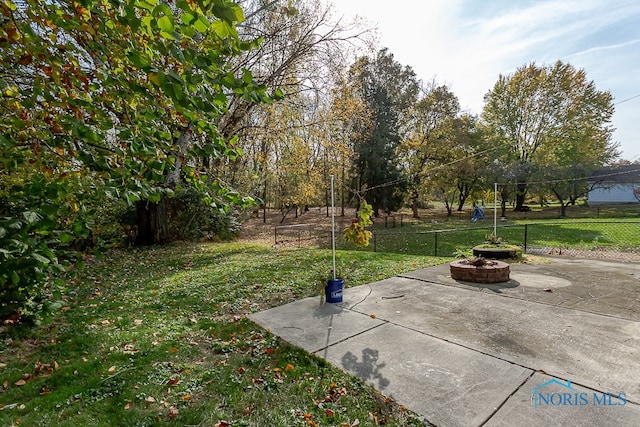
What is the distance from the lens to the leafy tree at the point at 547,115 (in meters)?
25.8

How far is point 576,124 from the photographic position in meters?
26.2

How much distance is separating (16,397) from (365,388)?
2628 mm

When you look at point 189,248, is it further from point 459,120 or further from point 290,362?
point 459,120

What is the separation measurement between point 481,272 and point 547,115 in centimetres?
2891

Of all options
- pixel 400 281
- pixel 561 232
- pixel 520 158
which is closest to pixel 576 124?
pixel 520 158

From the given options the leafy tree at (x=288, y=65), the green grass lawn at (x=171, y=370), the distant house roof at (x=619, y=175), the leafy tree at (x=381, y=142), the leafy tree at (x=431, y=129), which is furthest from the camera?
the leafy tree at (x=431, y=129)

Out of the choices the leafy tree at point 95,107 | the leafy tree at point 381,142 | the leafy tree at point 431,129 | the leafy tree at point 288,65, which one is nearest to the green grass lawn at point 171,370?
the leafy tree at point 95,107

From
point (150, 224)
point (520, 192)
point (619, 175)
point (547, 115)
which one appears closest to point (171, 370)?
point (150, 224)

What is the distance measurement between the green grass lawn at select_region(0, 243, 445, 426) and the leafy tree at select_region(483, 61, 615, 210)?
26.2 m

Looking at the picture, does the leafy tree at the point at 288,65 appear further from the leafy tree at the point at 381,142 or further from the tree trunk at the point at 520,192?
Result: the tree trunk at the point at 520,192

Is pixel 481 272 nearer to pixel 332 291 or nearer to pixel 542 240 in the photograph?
pixel 332 291

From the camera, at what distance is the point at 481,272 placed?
536 cm

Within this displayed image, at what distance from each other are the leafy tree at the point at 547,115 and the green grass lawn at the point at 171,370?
2620 cm

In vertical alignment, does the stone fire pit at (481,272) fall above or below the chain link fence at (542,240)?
above
